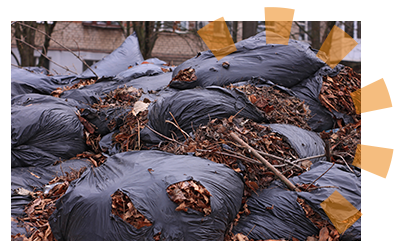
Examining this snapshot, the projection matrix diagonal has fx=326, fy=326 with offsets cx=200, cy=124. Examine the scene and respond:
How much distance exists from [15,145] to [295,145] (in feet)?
7.43

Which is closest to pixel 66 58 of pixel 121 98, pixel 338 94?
pixel 121 98

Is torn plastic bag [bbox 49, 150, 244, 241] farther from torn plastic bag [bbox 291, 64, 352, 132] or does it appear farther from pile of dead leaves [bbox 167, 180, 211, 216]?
torn plastic bag [bbox 291, 64, 352, 132]

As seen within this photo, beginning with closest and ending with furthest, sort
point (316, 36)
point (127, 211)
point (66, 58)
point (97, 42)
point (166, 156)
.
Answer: point (127, 211) < point (166, 156) < point (316, 36) < point (66, 58) < point (97, 42)

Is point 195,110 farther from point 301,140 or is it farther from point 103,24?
point 103,24

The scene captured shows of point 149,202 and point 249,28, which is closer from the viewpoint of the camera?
point 149,202

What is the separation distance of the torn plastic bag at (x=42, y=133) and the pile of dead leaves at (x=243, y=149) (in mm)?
915

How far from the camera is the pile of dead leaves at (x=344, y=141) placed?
8.57 ft

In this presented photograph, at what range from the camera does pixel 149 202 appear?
179cm

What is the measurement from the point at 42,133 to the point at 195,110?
1340 millimetres

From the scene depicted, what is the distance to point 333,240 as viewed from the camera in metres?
1.91

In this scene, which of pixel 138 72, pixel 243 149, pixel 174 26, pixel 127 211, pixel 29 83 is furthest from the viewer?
pixel 174 26

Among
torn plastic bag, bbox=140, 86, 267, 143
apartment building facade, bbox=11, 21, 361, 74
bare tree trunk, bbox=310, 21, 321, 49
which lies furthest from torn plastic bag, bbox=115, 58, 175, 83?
apartment building facade, bbox=11, 21, 361, 74

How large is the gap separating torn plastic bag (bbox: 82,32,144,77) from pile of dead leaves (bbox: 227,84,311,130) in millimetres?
2155

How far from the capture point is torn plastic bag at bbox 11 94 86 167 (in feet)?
8.87
